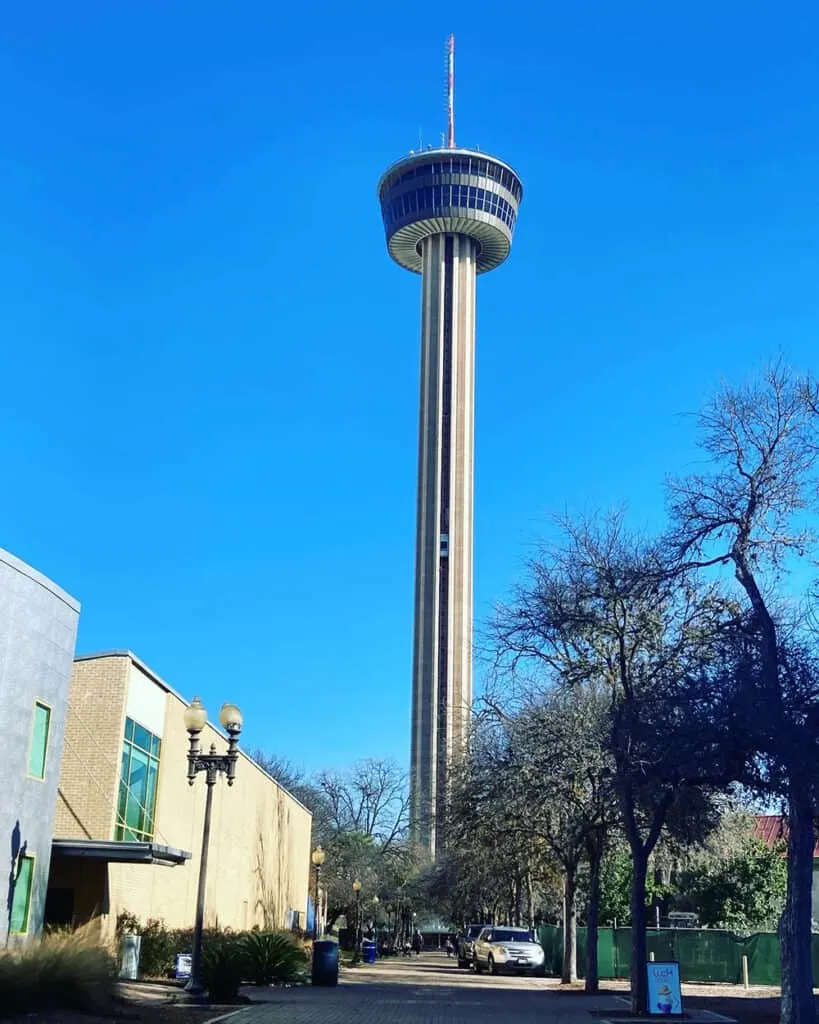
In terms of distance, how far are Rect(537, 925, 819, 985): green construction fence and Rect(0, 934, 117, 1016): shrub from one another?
2232 cm

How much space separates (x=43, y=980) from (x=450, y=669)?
321 ft

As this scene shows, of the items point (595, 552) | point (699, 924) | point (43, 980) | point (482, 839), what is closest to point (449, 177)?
point (699, 924)

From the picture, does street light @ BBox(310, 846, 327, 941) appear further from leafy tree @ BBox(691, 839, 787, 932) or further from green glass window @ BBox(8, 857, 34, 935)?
green glass window @ BBox(8, 857, 34, 935)

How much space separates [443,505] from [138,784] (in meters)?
87.6

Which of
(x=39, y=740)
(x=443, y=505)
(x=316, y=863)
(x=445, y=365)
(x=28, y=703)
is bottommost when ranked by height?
(x=316, y=863)

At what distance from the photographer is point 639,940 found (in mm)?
22172

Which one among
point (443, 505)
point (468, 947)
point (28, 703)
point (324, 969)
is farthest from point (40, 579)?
point (443, 505)

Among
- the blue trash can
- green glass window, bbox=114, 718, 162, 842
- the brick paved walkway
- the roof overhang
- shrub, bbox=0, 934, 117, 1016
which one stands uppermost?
green glass window, bbox=114, 718, 162, 842

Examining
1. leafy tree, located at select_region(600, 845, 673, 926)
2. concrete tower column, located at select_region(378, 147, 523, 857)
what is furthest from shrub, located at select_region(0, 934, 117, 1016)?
concrete tower column, located at select_region(378, 147, 523, 857)

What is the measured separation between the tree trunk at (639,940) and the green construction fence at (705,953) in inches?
531

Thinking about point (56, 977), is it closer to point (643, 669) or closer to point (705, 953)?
point (643, 669)

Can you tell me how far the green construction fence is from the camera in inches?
1403

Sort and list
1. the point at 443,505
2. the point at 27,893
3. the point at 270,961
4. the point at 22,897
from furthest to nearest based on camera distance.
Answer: the point at 443,505
the point at 270,961
the point at 27,893
the point at 22,897

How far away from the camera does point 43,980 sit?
49.2ft
